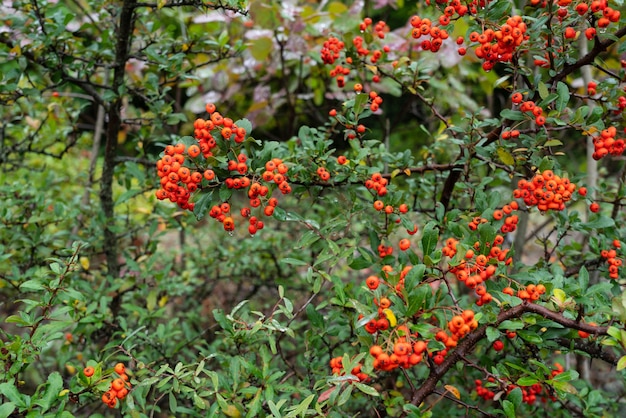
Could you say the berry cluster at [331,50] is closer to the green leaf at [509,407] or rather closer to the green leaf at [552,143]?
the green leaf at [552,143]

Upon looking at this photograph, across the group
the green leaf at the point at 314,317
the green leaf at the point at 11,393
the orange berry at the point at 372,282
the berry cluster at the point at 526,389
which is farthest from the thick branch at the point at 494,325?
the green leaf at the point at 11,393

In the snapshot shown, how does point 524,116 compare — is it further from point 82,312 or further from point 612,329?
point 82,312

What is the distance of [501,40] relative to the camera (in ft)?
4.64

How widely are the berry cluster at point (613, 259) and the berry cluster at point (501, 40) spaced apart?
0.69 metres

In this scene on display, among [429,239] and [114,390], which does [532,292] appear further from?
[114,390]

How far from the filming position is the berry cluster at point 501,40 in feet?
4.57

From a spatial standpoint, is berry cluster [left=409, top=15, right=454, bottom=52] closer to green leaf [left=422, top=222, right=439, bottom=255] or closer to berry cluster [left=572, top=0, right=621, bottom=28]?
berry cluster [left=572, top=0, right=621, bottom=28]

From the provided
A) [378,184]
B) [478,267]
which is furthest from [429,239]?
[378,184]

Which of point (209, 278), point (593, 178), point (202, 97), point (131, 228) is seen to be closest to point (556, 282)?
point (593, 178)

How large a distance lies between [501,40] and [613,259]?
29.8 inches

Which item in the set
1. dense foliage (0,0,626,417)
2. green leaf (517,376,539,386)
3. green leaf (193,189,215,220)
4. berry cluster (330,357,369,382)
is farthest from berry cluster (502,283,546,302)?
green leaf (193,189,215,220)

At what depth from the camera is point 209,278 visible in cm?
296

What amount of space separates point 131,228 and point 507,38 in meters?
1.82

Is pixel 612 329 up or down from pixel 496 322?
up
